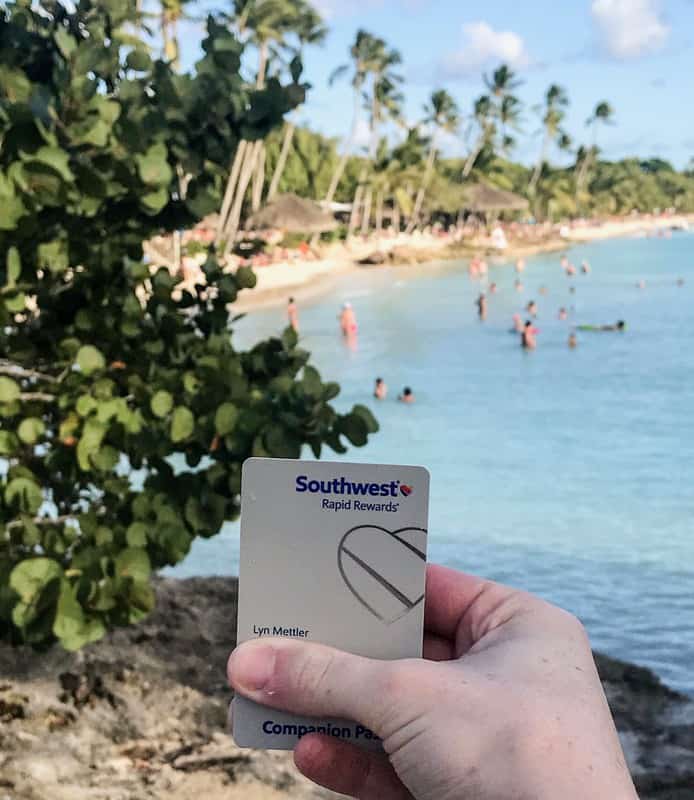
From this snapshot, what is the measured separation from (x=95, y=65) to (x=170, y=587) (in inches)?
161

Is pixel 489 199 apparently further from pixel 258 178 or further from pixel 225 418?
pixel 225 418

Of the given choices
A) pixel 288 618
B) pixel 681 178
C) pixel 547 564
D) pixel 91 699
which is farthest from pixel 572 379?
pixel 681 178

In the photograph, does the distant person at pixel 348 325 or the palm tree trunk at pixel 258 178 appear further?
the palm tree trunk at pixel 258 178

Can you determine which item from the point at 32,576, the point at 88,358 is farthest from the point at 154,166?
the point at 32,576

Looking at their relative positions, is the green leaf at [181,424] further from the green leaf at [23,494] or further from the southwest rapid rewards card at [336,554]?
the southwest rapid rewards card at [336,554]

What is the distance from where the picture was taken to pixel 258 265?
33.2m

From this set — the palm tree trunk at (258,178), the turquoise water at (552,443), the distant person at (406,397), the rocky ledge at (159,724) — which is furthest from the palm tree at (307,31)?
the rocky ledge at (159,724)

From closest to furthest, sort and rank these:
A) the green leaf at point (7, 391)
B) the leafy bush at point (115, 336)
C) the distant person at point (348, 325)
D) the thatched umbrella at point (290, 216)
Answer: the leafy bush at point (115, 336), the green leaf at point (7, 391), the distant person at point (348, 325), the thatched umbrella at point (290, 216)

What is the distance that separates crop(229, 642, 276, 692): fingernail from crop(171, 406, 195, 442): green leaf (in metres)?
2.04

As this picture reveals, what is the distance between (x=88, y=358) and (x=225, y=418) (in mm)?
561

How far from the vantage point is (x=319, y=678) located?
Result: 1404 mm

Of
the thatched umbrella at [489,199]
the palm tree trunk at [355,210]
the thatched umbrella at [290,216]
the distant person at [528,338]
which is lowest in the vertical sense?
the distant person at [528,338]

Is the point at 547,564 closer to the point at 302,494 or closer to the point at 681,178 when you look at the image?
the point at 302,494

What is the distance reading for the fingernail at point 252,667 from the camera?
4.62ft
